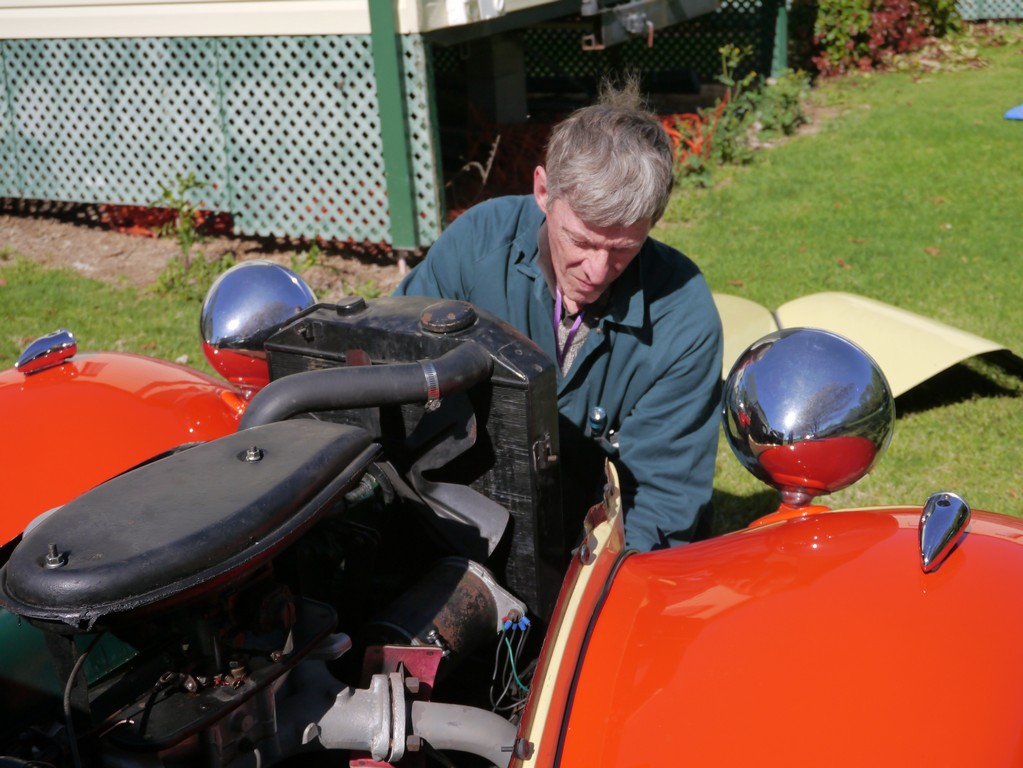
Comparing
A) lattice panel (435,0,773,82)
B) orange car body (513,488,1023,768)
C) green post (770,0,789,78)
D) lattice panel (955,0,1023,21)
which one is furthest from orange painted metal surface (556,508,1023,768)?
lattice panel (955,0,1023,21)

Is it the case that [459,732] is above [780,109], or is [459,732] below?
above

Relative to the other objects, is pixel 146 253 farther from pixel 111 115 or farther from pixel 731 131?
pixel 731 131

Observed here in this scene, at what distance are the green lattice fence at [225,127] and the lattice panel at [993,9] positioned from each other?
433 inches

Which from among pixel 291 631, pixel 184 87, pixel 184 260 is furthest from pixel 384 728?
pixel 184 87

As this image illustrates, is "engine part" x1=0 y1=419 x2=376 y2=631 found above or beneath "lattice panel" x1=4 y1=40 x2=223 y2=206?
above

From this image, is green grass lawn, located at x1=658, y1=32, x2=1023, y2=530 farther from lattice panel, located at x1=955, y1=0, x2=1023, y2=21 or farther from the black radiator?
lattice panel, located at x1=955, y1=0, x2=1023, y2=21

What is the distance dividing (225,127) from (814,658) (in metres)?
6.44

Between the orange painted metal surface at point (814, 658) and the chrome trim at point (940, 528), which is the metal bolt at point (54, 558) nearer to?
the orange painted metal surface at point (814, 658)

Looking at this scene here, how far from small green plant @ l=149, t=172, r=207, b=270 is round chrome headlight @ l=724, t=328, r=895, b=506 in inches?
211

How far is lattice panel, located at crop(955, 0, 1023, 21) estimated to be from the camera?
1460cm

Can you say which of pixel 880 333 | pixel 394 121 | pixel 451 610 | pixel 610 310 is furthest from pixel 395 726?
pixel 394 121

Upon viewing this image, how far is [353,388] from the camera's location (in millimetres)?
1626

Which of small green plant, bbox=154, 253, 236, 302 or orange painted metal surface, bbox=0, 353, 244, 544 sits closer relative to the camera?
orange painted metal surface, bbox=0, 353, 244, 544

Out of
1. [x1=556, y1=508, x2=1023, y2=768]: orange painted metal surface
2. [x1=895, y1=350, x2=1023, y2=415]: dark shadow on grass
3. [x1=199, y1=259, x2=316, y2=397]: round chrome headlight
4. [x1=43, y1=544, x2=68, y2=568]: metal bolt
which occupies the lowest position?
[x1=895, y1=350, x2=1023, y2=415]: dark shadow on grass
